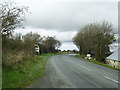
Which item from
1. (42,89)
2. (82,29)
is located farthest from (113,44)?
→ (42,89)

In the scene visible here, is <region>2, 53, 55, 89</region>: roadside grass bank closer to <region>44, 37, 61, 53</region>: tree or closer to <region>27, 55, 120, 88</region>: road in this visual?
<region>27, 55, 120, 88</region>: road

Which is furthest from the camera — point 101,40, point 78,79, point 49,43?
point 49,43

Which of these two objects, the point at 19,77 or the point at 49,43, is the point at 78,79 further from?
the point at 49,43

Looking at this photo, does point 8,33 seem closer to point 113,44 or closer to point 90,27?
point 113,44

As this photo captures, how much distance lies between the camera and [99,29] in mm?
50469

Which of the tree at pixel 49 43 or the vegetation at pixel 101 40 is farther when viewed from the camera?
the tree at pixel 49 43

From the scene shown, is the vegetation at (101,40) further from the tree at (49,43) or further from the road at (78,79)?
the tree at (49,43)

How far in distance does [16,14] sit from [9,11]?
69 centimetres

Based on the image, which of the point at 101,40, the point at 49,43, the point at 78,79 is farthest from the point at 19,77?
the point at 49,43

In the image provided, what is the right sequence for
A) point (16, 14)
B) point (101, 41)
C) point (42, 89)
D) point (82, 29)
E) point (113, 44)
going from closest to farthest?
point (42, 89), point (16, 14), point (101, 41), point (113, 44), point (82, 29)

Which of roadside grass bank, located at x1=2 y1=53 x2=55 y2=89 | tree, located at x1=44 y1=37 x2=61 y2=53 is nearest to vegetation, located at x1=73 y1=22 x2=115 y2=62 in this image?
roadside grass bank, located at x1=2 y1=53 x2=55 y2=89

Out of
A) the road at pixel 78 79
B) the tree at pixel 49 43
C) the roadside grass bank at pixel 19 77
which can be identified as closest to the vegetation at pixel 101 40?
the road at pixel 78 79

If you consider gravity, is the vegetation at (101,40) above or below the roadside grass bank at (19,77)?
above

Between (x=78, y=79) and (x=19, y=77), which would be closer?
(x=19, y=77)
